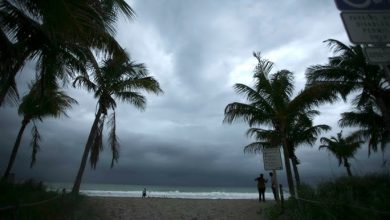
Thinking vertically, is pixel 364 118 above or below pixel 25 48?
above

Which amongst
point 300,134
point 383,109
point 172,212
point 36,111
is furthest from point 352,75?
point 36,111

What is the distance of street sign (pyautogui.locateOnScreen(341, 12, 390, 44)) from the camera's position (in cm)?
245

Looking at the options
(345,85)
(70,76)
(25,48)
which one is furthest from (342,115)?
(25,48)

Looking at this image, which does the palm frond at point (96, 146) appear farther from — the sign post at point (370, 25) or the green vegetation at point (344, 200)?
the sign post at point (370, 25)

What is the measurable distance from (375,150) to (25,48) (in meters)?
21.4

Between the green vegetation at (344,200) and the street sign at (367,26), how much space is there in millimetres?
4019

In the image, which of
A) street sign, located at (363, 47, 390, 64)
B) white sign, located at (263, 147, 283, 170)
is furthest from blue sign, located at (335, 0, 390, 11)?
white sign, located at (263, 147, 283, 170)

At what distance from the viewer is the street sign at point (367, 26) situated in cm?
245

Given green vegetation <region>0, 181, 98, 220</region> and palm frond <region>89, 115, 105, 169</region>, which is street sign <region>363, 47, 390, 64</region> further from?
palm frond <region>89, 115, 105, 169</region>

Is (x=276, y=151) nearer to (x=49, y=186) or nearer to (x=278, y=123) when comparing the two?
(x=278, y=123)

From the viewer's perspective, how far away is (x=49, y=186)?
12492mm

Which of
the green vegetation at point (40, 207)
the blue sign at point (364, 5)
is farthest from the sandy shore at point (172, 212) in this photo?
the blue sign at point (364, 5)

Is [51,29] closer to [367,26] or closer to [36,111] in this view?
[367,26]

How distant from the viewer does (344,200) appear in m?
7.03
